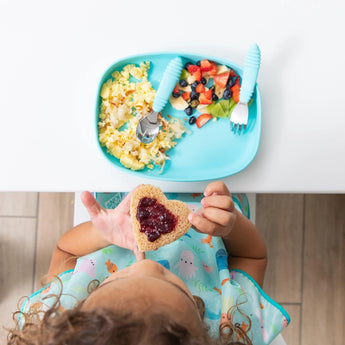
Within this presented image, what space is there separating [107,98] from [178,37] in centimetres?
18

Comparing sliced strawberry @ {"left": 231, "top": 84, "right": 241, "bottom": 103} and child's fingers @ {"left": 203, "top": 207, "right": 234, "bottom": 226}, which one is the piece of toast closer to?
child's fingers @ {"left": 203, "top": 207, "right": 234, "bottom": 226}

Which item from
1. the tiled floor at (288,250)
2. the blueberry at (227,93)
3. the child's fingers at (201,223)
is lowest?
the tiled floor at (288,250)

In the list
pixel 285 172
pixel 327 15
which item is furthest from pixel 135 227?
pixel 327 15

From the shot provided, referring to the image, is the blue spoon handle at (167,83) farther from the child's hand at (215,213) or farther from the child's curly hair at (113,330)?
the child's curly hair at (113,330)

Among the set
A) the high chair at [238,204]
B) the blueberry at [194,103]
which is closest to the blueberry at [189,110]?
the blueberry at [194,103]

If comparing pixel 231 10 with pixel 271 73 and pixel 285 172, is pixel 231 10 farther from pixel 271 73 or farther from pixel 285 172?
pixel 285 172

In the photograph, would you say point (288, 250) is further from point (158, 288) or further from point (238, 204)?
point (158, 288)

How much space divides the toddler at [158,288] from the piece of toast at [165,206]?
3cm

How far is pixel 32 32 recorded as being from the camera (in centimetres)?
69

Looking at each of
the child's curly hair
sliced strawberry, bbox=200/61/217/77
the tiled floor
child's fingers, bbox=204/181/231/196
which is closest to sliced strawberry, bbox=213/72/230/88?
sliced strawberry, bbox=200/61/217/77

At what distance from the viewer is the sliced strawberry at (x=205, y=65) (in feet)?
2.18

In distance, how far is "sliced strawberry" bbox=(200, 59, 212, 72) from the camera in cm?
66

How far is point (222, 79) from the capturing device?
676mm

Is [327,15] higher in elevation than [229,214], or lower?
higher
